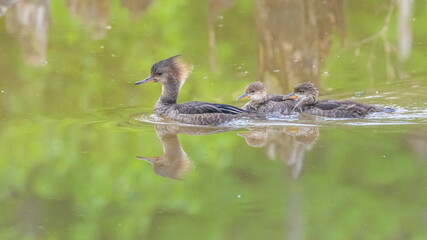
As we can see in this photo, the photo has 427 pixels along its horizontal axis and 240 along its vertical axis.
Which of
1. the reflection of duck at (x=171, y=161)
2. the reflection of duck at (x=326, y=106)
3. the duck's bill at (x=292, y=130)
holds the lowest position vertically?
the reflection of duck at (x=171, y=161)

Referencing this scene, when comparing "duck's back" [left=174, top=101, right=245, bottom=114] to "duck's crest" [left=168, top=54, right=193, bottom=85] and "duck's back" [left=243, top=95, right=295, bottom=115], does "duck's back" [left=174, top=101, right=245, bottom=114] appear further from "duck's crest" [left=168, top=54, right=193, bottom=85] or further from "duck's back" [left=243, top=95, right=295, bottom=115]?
Result: "duck's crest" [left=168, top=54, right=193, bottom=85]

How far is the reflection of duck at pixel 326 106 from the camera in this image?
8.80m

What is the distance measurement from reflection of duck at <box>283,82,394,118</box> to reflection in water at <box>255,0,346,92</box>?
1.43 metres

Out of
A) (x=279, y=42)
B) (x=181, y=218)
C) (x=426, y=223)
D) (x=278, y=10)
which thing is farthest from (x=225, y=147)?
(x=278, y=10)

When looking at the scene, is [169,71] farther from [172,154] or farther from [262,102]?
[172,154]

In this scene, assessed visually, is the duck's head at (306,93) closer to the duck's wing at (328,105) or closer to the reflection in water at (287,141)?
the duck's wing at (328,105)

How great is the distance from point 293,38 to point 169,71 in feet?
11.5

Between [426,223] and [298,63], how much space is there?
6.29 m

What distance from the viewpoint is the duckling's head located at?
31.3 feet

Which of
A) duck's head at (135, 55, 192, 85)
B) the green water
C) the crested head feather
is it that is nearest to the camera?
the green water

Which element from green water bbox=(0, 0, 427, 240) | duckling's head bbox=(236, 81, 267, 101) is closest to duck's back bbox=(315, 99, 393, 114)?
green water bbox=(0, 0, 427, 240)

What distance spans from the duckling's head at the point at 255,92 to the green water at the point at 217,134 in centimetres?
54

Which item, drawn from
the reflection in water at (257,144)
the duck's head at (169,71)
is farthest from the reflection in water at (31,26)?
the reflection in water at (257,144)

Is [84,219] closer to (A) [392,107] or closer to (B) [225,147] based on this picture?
(B) [225,147]
